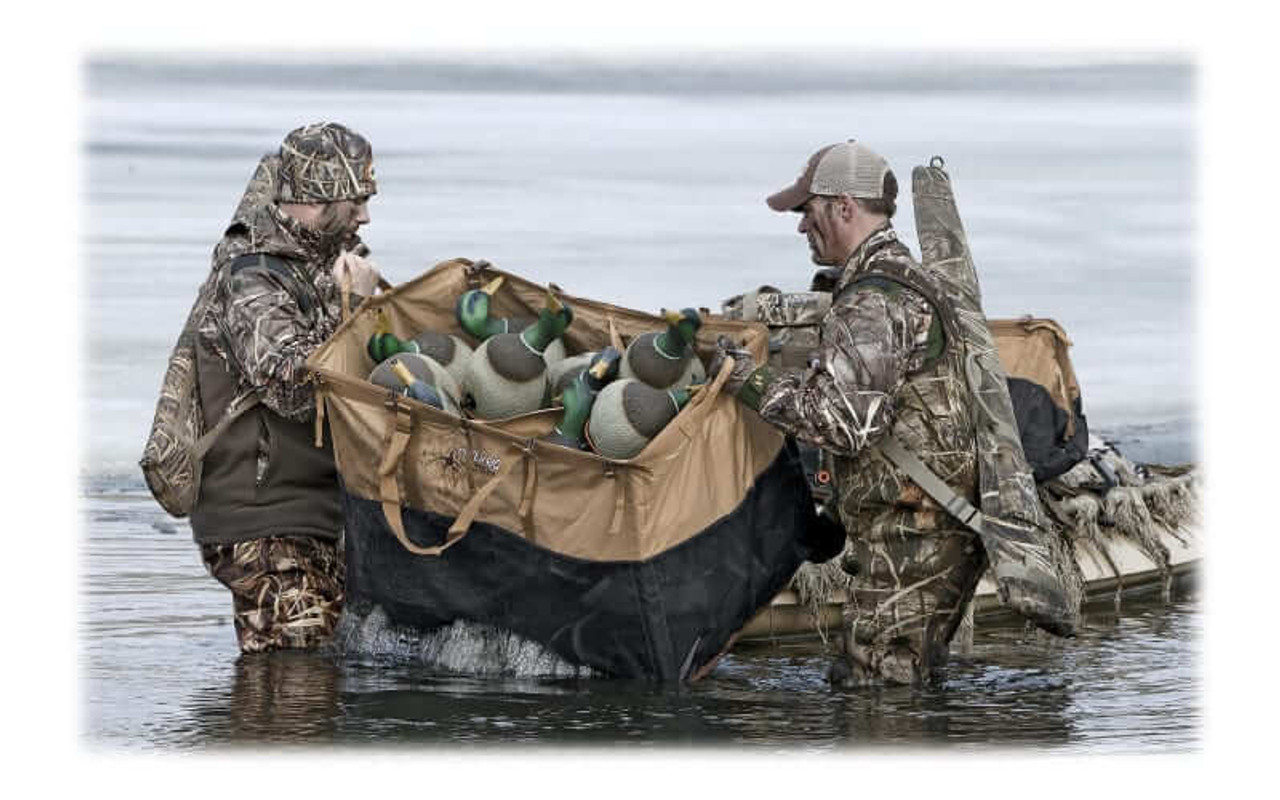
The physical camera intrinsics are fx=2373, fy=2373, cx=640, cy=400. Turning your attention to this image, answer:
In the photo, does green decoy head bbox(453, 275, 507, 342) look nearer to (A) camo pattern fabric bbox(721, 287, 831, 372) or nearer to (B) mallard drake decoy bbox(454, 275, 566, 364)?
(B) mallard drake decoy bbox(454, 275, 566, 364)

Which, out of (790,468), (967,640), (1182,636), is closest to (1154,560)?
(1182,636)

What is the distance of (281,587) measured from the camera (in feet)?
28.0

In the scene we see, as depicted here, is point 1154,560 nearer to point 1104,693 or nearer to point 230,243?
point 1104,693

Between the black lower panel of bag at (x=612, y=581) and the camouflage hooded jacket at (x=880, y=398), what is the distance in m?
0.30

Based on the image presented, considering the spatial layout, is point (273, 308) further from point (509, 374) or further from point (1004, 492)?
point (1004, 492)

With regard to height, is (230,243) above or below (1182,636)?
above

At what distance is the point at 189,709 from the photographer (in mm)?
7895

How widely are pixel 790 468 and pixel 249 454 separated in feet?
6.36

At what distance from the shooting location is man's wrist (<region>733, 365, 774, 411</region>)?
297 inches

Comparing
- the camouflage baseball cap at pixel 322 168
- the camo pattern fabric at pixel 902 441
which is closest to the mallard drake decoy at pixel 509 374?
the camouflage baseball cap at pixel 322 168

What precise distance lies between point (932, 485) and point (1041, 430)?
3.48ft

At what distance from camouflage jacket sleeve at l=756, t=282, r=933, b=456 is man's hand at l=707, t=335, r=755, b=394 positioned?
10 centimetres

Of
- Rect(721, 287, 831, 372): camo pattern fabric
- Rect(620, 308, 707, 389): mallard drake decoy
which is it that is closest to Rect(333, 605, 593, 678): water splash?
Rect(620, 308, 707, 389): mallard drake decoy

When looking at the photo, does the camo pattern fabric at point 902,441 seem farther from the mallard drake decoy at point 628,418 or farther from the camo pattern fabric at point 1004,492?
the mallard drake decoy at point 628,418
